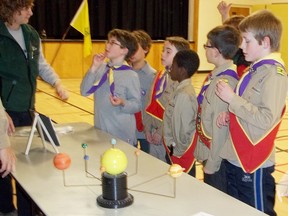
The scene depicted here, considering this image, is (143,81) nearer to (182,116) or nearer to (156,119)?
(156,119)

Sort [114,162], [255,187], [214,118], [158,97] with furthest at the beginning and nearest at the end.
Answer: [158,97]
[214,118]
[255,187]
[114,162]

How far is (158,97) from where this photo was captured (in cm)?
328

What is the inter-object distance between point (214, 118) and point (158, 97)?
93 centimetres

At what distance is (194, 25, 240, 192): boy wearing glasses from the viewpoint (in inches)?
94.8

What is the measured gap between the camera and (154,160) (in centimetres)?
207

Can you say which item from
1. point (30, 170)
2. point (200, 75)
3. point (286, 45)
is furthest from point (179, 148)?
point (286, 45)

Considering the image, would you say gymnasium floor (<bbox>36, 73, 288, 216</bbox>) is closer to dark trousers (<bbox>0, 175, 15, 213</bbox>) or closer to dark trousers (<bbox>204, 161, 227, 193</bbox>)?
dark trousers (<bbox>204, 161, 227, 193</bbox>)

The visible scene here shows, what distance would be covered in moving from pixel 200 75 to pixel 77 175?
11278 mm

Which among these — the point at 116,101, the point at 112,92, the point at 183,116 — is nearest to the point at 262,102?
the point at 183,116

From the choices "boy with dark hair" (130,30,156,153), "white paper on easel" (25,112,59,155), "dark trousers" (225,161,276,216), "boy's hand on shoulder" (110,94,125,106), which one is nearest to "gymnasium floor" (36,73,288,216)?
"boy with dark hair" (130,30,156,153)

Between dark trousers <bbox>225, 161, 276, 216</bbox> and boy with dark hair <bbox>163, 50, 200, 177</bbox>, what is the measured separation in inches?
21.0

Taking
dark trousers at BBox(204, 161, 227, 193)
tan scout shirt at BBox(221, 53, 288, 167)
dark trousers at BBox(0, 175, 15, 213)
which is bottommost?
dark trousers at BBox(0, 175, 15, 213)

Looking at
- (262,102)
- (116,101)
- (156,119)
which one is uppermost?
(262,102)

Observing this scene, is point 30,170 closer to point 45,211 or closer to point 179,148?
point 45,211
